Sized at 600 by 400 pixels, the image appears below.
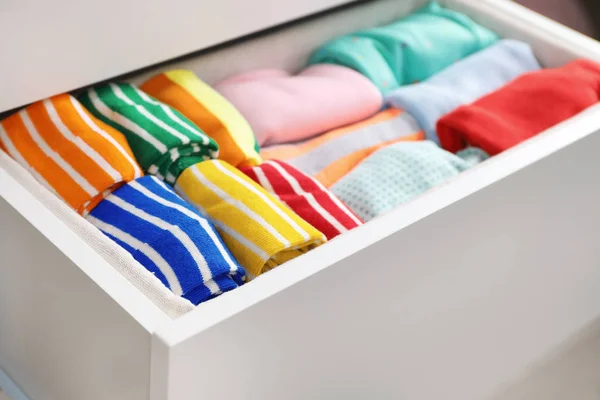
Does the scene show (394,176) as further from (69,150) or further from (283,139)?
(69,150)

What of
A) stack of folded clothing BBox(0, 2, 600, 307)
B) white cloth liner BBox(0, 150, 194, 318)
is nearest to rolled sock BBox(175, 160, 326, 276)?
stack of folded clothing BBox(0, 2, 600, 307)

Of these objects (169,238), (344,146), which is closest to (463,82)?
(344,146)

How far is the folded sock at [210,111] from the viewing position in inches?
41.9

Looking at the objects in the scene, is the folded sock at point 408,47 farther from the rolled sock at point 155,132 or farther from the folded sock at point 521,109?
the rolled sock at point 155,132

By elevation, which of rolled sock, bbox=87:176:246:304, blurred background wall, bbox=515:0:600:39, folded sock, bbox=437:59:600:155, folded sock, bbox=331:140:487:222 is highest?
rolled sock, bbox=87:176:246:304

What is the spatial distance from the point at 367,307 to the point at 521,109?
481 millimetres

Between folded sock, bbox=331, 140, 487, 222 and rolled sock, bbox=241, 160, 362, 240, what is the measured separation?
0.05 m

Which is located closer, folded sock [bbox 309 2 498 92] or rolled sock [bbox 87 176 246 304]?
rolled sock [bbox 87 176 246 304]

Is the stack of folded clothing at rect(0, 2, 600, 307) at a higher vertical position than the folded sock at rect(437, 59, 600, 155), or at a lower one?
higher

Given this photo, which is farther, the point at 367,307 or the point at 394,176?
the point at 394,176

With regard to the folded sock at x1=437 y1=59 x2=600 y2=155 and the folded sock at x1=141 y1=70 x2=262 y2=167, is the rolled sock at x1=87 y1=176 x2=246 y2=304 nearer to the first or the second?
the folded sock at x1=141 y1=70 x2=262 y2=167

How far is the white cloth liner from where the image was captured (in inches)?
30.3

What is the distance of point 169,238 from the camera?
0.86 metres

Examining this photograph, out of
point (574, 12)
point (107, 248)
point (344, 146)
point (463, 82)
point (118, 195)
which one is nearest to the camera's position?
point (107, 248)
